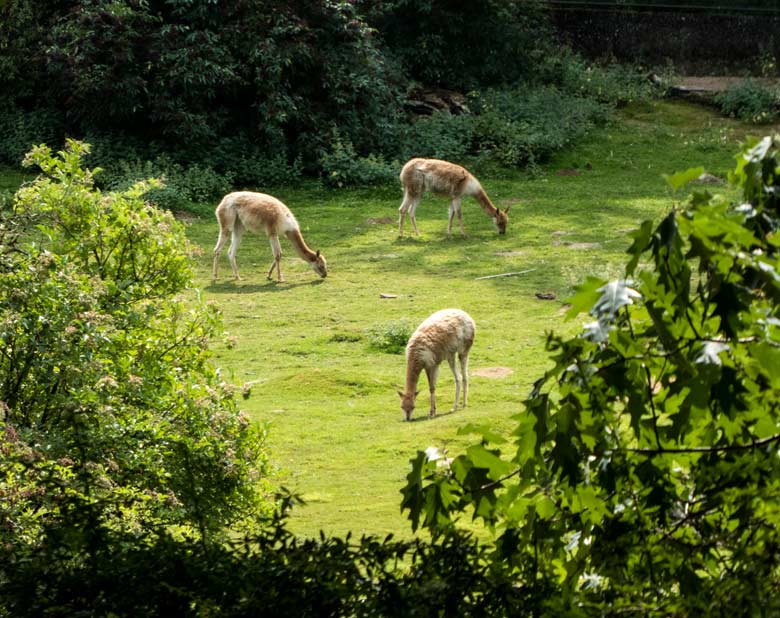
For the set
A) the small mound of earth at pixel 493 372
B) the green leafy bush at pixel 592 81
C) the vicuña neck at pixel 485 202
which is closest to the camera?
the small mound of earth at pixel 493 372

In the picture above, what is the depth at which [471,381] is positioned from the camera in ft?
46.3

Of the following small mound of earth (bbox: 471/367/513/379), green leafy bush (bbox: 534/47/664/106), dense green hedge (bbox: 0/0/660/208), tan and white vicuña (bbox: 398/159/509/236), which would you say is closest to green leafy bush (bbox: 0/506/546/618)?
small mound of earth (bbox: 471/367/513/379)

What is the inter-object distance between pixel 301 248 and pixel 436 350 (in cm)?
677

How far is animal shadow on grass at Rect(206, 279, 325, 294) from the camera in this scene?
18.7 meters

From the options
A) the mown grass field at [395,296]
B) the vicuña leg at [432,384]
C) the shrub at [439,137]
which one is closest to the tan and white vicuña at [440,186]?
the mown grass field at [395,296]

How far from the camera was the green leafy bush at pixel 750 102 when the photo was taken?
30203 mm

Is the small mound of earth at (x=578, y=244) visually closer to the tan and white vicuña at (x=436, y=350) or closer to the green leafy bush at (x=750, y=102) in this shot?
the tan and white vicuña at (x=436, y=350)

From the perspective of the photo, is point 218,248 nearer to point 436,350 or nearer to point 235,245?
point 235,245

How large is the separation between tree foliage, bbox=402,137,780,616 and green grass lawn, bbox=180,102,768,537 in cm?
443

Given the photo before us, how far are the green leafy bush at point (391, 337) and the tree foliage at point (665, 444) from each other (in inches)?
444

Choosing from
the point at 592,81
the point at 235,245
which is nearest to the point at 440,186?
the point at 235,245

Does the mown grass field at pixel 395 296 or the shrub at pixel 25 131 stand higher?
the shrub at pixel 25 131

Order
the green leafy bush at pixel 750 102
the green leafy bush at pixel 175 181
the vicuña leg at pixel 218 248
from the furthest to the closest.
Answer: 1. the green leafy bush at pixel 750 102
2. the green leafy bush at pixel 175 181
3. the vicuña leg at pixel 218 248

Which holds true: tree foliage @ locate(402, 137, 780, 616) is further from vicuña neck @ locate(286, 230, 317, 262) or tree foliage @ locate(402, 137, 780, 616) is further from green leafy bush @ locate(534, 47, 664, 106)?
green leafy bush @ locate(534, 47, 664, 106)
